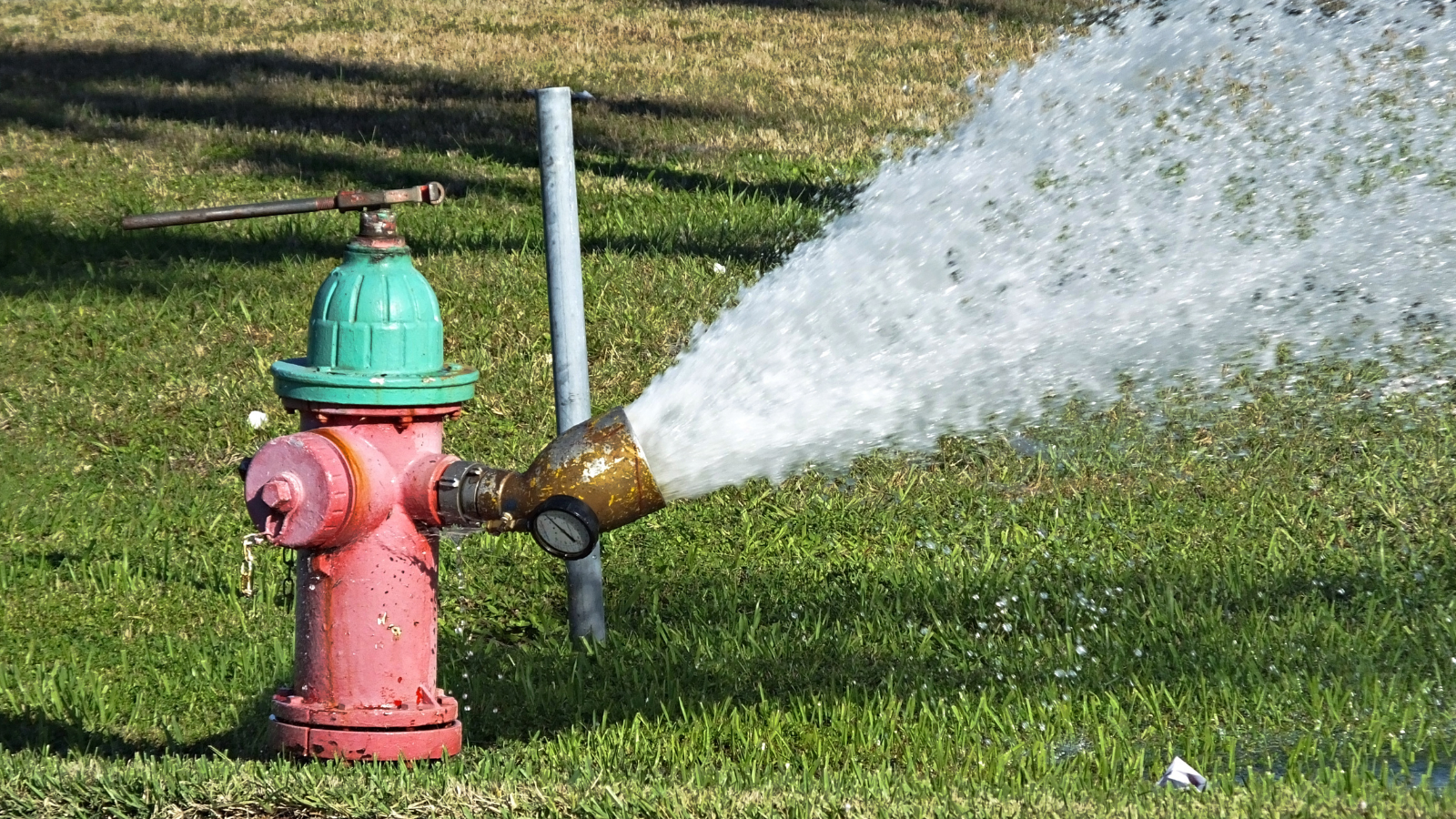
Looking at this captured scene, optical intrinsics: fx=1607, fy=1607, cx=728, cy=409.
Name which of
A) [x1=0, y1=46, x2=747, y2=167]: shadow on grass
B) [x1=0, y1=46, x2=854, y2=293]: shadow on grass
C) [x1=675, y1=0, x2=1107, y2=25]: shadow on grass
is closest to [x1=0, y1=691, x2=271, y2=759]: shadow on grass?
[x1=0, y1=46, x2=854, y2=293]: shadow on grass

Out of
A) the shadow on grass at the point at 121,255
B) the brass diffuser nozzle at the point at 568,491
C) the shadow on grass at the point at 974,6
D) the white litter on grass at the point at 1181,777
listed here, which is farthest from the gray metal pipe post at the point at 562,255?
the shadow on grass at the point at 974,6

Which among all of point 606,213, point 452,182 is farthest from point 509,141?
point 606,213

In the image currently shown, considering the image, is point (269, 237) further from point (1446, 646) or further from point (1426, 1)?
point (1426, 1)

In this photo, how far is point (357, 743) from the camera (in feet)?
8.38

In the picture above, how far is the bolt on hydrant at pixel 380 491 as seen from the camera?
7.89 ft

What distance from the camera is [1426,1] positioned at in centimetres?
766

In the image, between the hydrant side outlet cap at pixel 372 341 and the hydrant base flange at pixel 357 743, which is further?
the hydrant base flange at pixel 357 743

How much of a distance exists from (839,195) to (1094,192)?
158 cm

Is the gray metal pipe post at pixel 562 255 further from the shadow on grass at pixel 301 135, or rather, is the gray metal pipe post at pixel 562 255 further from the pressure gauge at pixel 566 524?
the shadow on grass at pixel 301 135

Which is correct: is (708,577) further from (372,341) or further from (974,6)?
(974,6)

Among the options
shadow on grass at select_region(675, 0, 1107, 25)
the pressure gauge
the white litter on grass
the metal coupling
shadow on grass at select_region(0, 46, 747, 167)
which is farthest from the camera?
shadow on grass at select_region(675, 0, 1107, 25)

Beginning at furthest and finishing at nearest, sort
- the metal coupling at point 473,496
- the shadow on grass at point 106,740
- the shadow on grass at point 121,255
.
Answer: the shadow on grass at point 121,255 < the shadow on grass at point 106,740 < the metal coupling at point 473,496

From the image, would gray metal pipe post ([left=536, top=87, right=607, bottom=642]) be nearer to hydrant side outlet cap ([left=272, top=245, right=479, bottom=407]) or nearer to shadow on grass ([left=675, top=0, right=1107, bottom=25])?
hydrant side outlet cap ([left=272, top=245, right=479, bottom=407])

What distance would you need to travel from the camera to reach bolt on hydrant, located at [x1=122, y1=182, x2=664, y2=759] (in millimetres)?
2404
